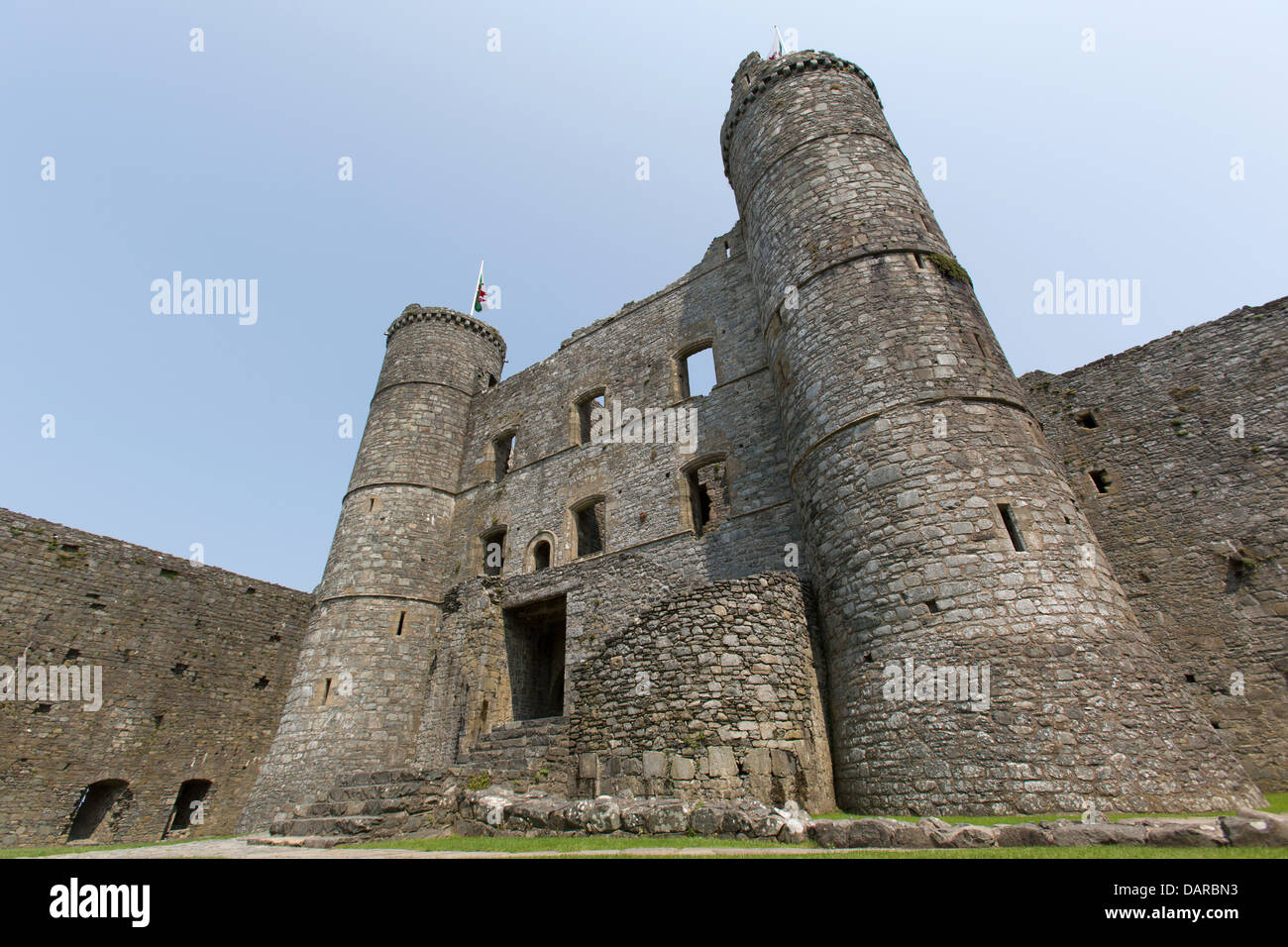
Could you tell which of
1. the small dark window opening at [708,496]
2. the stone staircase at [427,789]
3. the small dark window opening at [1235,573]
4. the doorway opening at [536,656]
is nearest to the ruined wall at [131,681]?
the stone staircase at [427,789]

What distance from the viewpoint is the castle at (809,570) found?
723 centimetres

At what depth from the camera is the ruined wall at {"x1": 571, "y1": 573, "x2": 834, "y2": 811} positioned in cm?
761

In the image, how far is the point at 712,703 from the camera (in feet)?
26.3

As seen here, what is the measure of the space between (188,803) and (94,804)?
188 cm

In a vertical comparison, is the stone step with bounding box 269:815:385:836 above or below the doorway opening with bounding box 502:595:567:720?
below

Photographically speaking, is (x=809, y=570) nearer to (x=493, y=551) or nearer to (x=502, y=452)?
(x=493, y=551)

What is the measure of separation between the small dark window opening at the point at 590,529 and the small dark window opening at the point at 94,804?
1127 cm

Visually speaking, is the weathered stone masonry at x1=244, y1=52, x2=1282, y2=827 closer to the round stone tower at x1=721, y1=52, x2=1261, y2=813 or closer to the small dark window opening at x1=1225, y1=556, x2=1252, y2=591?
the round stone tower at x1=721, y1=52, x2=1261, y2=813

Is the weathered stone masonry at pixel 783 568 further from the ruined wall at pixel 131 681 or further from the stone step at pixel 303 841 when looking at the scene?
the stone step at pixel 303 841

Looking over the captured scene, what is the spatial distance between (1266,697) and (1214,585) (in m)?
1.69

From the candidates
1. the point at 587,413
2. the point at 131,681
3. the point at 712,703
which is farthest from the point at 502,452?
the point at 712,703

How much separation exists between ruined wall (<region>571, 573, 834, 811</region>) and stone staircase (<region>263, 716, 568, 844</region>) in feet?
1.76

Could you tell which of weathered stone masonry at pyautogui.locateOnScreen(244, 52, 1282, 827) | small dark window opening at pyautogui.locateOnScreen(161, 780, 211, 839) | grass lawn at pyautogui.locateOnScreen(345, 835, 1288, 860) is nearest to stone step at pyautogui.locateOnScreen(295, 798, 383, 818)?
grass lawn at pyautogui.locateOnScreen(345, 835, 1288, 860)

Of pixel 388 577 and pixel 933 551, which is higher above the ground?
pixel 933 551
